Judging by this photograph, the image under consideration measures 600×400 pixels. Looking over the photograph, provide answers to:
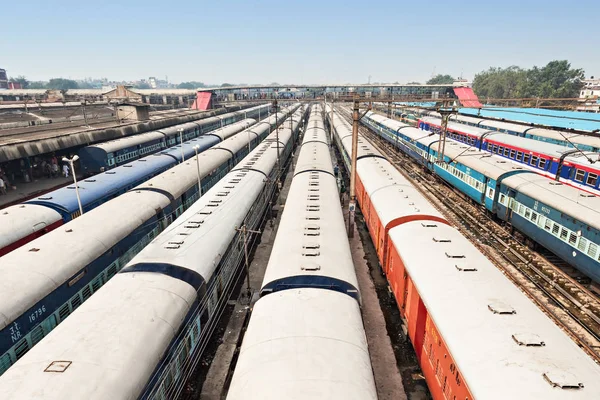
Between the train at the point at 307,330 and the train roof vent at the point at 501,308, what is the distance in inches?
144

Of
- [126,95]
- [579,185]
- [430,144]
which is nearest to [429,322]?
[579,185]

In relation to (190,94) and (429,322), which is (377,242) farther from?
(190,94)

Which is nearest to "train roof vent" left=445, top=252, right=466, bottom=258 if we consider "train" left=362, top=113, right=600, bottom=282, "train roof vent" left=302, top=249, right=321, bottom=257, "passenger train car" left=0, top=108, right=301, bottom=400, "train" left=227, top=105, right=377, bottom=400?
"train" left=227, top=105, right=377, bottom=400

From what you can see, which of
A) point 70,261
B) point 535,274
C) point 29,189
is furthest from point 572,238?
point 29,189

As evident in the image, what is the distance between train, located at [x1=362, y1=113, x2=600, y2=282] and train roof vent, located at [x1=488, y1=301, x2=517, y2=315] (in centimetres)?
1043

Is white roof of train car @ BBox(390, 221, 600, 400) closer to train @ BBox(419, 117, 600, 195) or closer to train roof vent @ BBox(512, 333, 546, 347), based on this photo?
train roof vent @ BBox(512, 333, 546, 347)

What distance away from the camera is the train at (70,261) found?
416 inches

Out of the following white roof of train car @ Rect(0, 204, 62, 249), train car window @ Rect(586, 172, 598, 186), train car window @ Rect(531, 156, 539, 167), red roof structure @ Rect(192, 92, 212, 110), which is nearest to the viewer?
white roof of train car @ Rect(0, 204, 62, 249)

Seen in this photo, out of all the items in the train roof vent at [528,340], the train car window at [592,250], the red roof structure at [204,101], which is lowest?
the train car window at [592,250]

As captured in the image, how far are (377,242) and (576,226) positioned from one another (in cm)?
999

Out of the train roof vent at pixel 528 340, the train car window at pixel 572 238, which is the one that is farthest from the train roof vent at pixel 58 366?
the train car window at pixel 572 238

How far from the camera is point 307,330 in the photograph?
29.5 ft

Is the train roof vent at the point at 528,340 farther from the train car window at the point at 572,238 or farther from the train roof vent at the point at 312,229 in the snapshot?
the train car window at the point at 572,238

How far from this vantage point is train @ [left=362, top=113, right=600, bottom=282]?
1703 cm
